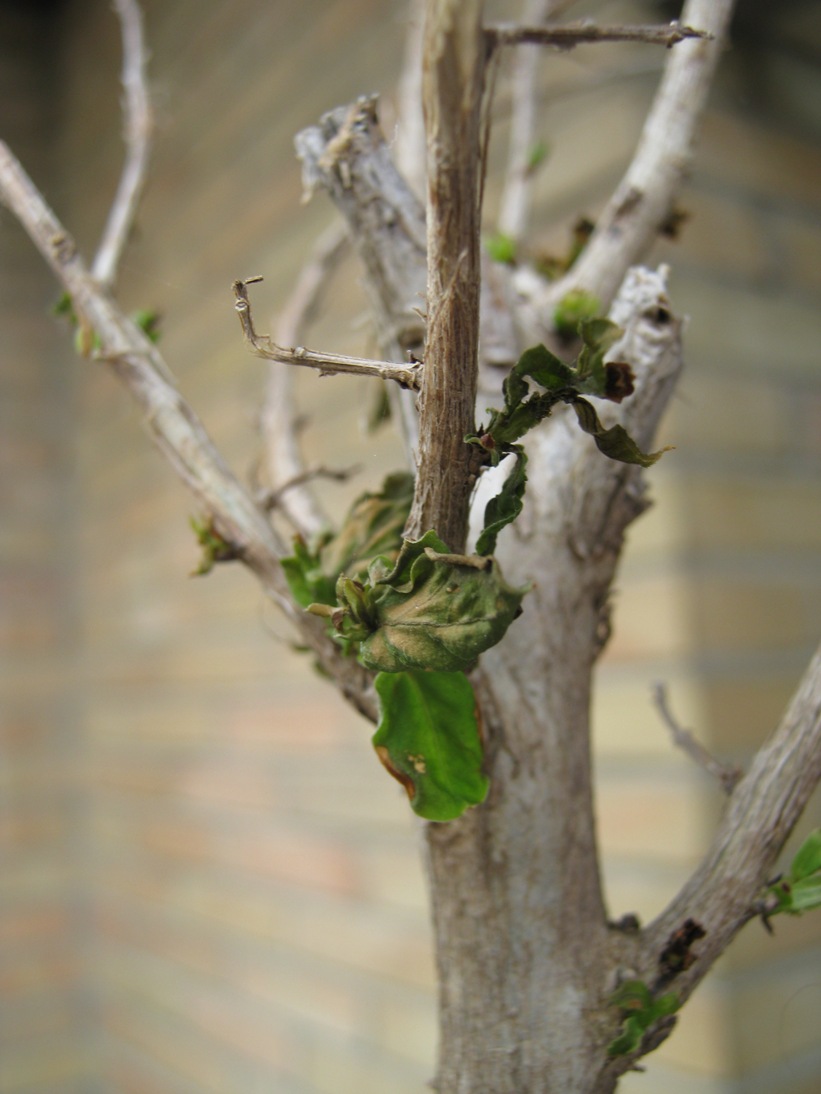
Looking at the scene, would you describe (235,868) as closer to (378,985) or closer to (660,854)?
(378,985)

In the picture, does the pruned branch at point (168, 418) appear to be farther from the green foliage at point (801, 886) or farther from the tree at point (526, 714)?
the green foliage at point (801, 886)

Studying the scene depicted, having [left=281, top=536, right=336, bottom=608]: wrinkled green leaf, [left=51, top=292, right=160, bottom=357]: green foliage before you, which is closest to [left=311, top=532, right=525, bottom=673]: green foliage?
[left=281, top=536, right=336, bottom=608]: wrinkled green leaf

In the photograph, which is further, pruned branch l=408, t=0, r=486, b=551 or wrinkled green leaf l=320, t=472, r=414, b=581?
wrinkled green leaf l=320, t=472, r=414, b=581

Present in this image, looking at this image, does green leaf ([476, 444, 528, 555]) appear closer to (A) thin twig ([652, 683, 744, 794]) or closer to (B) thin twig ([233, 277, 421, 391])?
(B) thin twig ([233, 277, 421, 391])

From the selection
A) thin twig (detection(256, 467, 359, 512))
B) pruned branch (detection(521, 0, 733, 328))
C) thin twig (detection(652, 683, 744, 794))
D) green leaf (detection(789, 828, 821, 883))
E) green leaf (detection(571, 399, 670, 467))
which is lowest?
green leaf (detection(789, 828, 821, 883))

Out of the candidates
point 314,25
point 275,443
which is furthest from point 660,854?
point 314,25

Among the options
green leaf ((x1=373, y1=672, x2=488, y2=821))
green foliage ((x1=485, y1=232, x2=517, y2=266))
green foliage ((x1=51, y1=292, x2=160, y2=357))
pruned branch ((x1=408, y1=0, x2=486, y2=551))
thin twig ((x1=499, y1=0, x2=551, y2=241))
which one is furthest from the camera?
thin twig ((x1=499, y1=0, x2=551, y2=241))
